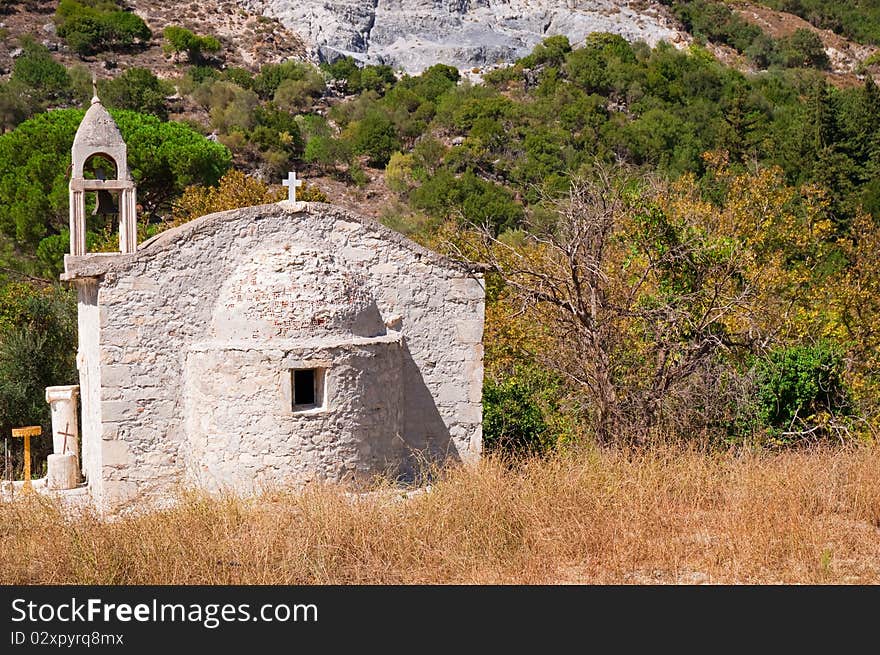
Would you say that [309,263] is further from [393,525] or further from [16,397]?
[16,397]

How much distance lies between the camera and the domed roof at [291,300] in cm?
987

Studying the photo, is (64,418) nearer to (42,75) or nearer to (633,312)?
(633,312)

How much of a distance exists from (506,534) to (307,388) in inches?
143

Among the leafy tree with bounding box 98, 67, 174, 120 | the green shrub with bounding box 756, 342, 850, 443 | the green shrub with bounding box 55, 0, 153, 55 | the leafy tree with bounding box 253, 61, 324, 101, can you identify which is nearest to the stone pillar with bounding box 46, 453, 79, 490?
the green shrub with bounding box 756, 342, 850, 443

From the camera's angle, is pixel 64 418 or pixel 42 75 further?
pixel 42 75

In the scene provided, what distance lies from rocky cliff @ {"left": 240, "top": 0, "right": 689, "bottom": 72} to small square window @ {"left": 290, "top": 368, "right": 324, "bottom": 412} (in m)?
53.7

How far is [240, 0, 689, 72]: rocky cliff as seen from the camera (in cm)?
6228

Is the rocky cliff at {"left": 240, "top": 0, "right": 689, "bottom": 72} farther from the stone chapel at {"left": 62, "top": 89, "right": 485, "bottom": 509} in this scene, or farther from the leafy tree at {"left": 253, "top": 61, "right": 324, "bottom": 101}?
the stone chapel at {"left": 62, "top": 89, "right": 485, "bottom": 509}

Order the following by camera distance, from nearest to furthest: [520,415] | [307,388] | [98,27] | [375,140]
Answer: [307,388]
[520,415]
[375,140]
[98,27]

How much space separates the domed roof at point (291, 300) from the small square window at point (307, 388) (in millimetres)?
425

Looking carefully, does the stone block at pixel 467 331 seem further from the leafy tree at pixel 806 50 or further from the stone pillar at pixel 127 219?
the leafy tree at pixel 806 50

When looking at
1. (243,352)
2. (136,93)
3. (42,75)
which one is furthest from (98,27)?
(243,352)

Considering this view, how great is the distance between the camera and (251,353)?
31.9 feet

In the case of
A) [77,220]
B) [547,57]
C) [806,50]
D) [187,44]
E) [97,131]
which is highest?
[806,50]
